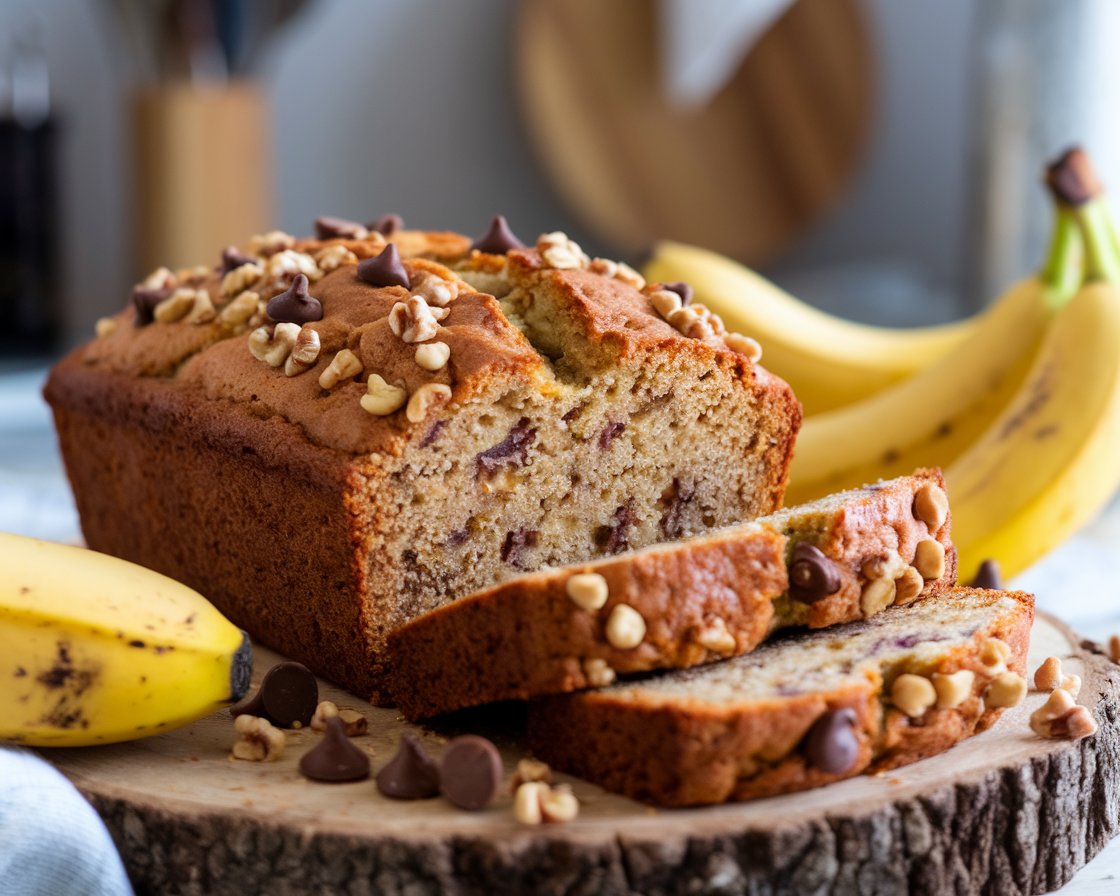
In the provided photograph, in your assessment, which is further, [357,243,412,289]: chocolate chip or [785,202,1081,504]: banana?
[785,202,1081,504]: banana

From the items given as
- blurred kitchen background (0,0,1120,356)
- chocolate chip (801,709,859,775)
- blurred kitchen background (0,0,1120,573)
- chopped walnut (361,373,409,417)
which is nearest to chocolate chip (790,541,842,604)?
chocolate chip (801,709,859,775)

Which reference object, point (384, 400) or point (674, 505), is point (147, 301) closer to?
point (384, 400)

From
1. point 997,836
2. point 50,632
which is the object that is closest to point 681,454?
point 997,836

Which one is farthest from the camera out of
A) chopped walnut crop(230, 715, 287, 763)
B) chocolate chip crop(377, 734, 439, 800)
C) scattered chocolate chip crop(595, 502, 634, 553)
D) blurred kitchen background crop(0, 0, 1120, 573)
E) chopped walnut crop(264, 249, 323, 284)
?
blurred kitchen background crop(0, 0, 1120, 573)

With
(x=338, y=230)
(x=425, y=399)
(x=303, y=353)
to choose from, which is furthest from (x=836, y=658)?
(x=338, y=230)

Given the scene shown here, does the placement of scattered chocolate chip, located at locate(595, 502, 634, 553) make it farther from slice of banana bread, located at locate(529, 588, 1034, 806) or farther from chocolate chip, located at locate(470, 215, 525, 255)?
chocolate chip, located at locate(470, 215, 525, 255)

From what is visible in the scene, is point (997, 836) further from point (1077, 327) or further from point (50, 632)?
point (1077, 327)
